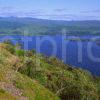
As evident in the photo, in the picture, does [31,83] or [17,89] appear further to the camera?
[31,83]

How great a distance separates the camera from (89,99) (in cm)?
4253

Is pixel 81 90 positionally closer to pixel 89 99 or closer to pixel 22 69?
pixel 89 99

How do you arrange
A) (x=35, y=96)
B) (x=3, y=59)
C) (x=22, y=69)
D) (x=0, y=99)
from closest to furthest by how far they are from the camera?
(x=0, y=99) → (x=35, y=96) → (x=3, y=59) → (x=22, y=69)

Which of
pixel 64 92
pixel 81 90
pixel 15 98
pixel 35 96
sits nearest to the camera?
pixel 15 98

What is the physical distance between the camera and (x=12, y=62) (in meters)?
34.2

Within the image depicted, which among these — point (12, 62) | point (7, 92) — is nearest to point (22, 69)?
point (12, 62)

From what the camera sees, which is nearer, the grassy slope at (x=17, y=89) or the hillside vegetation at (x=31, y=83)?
the grassy slope at (x=17, y=89)

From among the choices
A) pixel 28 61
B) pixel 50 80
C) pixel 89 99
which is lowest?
pixel 89 99

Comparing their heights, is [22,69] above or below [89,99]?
above

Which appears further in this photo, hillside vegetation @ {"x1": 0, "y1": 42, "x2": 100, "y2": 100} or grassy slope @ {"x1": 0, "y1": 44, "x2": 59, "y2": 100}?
hillside vegetation @ {"x1": 0, "y1": 42, "x2": 100, "y2": 100}

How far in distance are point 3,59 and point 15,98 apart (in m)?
9.64

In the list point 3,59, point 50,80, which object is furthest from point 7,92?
point 50,80

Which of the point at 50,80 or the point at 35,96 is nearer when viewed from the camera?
the point at 35,96

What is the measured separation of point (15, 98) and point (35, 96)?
10.0 feet
